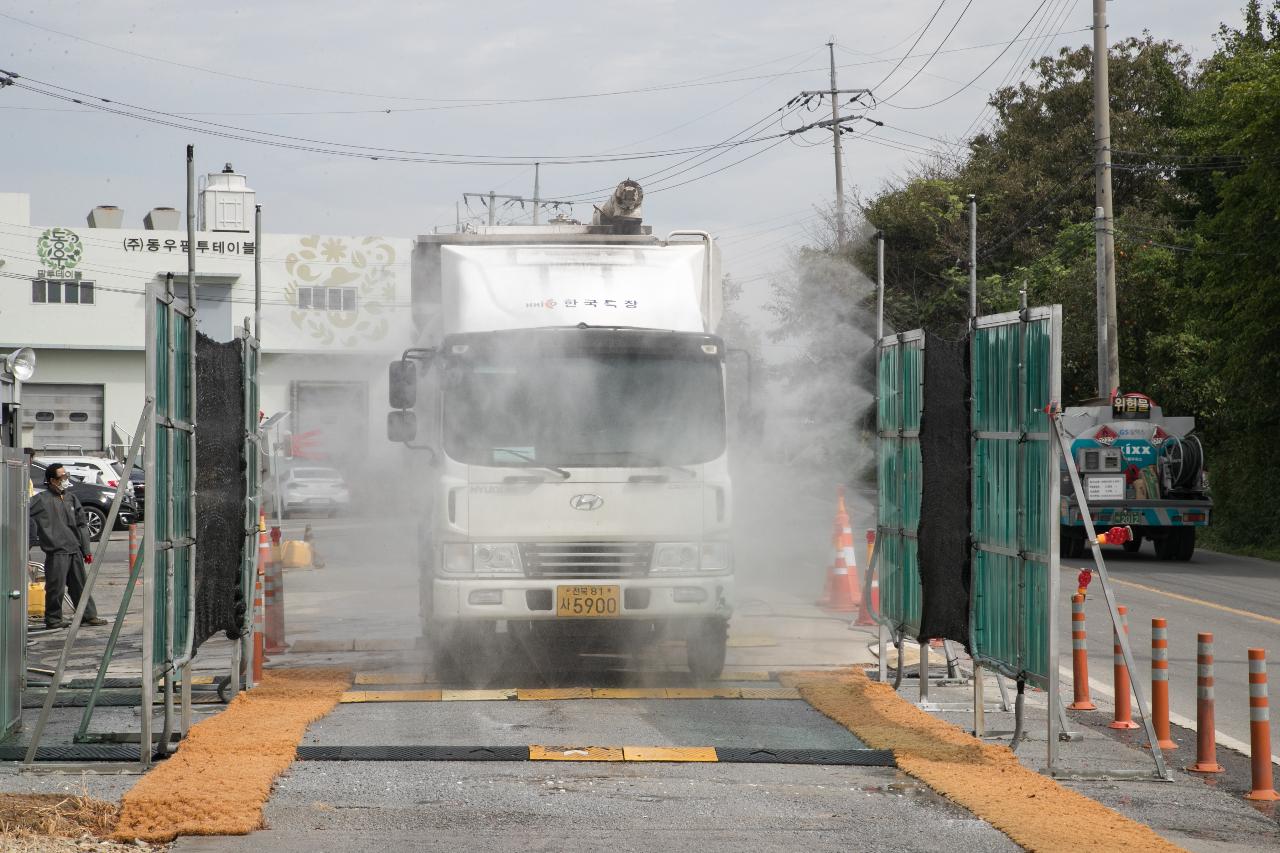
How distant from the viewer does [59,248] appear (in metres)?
52.7

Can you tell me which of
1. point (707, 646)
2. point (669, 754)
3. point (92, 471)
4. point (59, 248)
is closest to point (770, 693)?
point (707, 646)

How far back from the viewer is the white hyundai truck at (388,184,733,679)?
10.5 meters

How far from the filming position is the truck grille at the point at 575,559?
10508 mm

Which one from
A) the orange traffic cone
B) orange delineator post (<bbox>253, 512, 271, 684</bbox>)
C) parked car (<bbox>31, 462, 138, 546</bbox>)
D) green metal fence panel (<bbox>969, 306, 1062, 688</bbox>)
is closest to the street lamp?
orange delineator post (<bbox>253, 512, 271, 684</bbox>)

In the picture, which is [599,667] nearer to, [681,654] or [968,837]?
[681,654]

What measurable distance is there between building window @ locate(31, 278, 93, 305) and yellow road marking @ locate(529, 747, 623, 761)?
48.8 metres

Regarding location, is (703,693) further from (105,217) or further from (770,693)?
(105,217)

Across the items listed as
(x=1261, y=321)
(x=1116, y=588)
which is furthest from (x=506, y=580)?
(x=1261, y=321)

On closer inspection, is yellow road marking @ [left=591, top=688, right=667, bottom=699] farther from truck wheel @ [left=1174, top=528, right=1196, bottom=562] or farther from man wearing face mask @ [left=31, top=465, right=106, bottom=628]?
truck wheel @ [left=1174, top=528, right=1196, bottom=562]

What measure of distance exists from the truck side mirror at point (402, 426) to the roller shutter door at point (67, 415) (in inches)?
1750

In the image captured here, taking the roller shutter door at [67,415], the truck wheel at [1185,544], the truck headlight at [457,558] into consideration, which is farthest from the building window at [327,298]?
the truck headlight at [457,558]

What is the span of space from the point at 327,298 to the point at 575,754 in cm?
4957

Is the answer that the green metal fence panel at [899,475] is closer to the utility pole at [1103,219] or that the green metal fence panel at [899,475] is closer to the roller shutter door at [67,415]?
the utility pole at [1103,219]

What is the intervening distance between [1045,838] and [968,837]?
1.07ft
